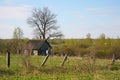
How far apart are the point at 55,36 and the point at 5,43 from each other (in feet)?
131

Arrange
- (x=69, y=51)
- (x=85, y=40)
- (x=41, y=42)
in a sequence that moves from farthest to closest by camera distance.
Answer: (x=41, y=42)
(x=85, y=40)
(x=69, y=51)

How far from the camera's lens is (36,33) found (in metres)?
93.8

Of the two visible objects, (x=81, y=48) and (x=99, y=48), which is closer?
(x=99, y=48)

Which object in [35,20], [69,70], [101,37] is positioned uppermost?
[35,20]

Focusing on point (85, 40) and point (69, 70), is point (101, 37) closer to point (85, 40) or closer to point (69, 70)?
point (85, 40)

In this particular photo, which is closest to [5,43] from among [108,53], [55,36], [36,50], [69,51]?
[69,51]

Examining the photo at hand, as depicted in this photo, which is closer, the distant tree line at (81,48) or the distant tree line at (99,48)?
the distant tree line at (81,48)

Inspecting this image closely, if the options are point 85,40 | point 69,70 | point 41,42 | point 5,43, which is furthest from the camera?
point 41,42

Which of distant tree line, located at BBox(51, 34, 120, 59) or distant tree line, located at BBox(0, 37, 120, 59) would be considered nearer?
distant tree line, located at BBox(0, 37, 120, 59)

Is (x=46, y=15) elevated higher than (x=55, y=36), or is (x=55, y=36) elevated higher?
(x=46, y=15)

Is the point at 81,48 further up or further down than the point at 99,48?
further up

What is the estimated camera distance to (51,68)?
841 inches

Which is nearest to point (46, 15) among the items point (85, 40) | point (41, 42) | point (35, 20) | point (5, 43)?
point (35, 20)

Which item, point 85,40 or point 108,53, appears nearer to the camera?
point 108,53
